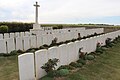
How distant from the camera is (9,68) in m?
7.34

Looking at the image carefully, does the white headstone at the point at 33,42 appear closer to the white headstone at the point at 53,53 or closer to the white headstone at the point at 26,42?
the white headstone at the point at 26,42

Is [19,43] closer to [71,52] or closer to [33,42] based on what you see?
[33,42]

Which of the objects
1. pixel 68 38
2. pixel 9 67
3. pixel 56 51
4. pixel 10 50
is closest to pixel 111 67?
pixel 56 51

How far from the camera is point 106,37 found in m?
14.4

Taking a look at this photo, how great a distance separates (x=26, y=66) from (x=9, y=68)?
206 cm

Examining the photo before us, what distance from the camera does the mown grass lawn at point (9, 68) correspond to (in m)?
6.34

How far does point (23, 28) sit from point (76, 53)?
17.5m

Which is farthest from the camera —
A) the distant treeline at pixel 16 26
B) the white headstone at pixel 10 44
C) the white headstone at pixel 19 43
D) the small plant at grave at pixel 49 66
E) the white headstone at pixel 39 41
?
the distant treeline at pixel 16 26

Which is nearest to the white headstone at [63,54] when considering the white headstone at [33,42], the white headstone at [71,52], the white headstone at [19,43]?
the white headstone at [71,52]

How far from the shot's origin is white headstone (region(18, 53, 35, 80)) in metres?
5.35

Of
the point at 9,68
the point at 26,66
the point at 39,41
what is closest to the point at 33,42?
the point at 39,41

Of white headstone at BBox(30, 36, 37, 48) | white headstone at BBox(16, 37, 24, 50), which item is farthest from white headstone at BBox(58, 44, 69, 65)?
white headstone at BBox(30, 36, 37, 48)

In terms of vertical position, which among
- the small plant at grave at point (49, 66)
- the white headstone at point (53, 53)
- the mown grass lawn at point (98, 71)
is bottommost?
the mown grass lawn at point (98, 71)

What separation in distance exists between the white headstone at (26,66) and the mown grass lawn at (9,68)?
657 millimetres
